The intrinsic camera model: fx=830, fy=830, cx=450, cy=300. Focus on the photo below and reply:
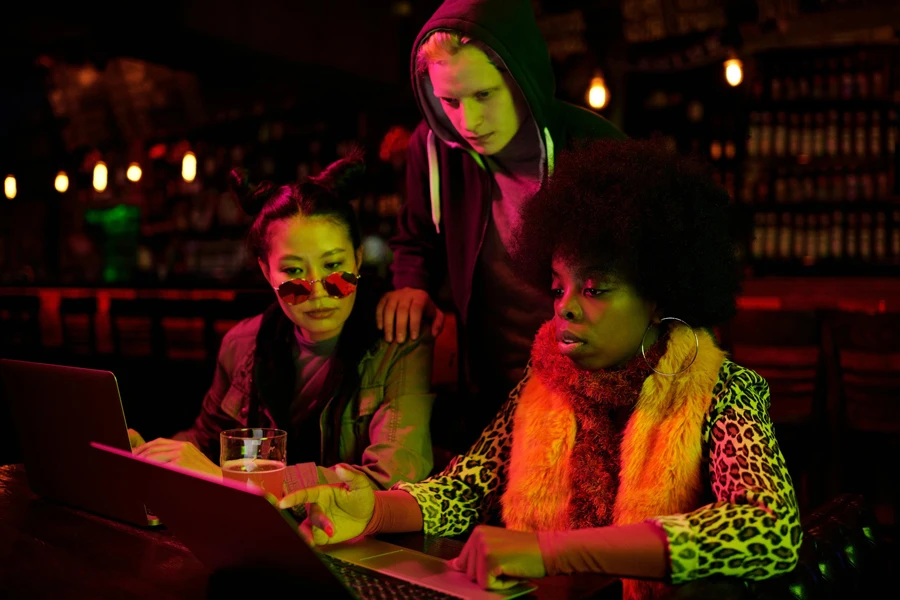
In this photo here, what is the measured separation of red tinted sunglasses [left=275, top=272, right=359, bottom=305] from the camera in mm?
1779

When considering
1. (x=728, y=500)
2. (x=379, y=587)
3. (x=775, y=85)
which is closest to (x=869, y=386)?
(x=728, y=500)

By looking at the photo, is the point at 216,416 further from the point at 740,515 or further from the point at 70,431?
the point at 740,515

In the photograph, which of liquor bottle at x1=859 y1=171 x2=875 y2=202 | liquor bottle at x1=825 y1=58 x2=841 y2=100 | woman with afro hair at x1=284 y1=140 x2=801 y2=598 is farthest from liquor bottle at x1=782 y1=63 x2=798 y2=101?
woman with afro hair at x1=284 y1=140 x2=801 y2=598

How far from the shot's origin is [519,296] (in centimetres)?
209

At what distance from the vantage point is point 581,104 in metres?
7.39

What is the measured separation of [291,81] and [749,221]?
420cm

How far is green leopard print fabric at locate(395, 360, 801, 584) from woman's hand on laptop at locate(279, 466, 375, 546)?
15cm

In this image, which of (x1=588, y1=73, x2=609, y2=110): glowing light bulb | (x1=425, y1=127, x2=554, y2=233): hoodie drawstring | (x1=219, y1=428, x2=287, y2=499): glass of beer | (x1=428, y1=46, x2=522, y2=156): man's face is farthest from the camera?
(x1=588, y1=73, x2=609, y2=110): glowing light bulb

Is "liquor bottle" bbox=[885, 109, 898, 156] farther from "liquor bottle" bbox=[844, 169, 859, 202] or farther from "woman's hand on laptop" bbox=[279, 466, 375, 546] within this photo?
"woman's hand on laptop" bbox=[279, 466, 375, 546]

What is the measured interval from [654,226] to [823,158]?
6042 mm

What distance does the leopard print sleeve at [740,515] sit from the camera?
1057 millimetres

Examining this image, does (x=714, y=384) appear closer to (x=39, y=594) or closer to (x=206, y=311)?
(x=39, y=594)

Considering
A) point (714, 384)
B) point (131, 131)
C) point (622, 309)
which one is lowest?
point (714, 384)

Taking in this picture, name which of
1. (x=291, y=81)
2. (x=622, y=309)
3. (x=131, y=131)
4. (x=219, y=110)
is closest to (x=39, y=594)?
(x=622, y=309)
